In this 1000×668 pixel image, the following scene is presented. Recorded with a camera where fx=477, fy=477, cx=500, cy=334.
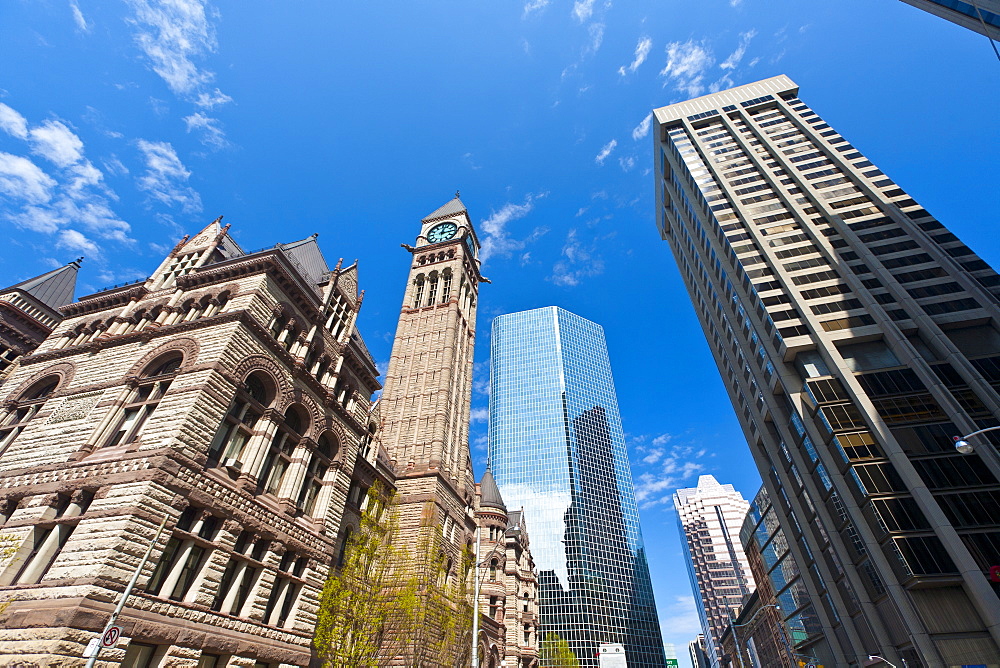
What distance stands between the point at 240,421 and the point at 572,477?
11744 cm

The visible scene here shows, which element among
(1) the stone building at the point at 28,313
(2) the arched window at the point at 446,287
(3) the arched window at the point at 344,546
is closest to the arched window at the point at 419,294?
(2) the arched window at the point at 446,287

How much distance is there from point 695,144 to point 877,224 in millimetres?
34461

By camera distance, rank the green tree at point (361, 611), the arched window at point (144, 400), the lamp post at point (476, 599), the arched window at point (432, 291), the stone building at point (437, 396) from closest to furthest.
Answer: the arched window at point (144, 400), the lamp post at point (476, 599), the green tree at point (361, 611), the stone building at point (437, 396), the arched window at point (432, 291)

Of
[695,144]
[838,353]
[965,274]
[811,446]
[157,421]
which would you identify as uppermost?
[695,144]

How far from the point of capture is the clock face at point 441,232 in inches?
2692

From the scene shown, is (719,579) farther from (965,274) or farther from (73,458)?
(73,458)

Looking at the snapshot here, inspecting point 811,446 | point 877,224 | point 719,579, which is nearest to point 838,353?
point 811,446

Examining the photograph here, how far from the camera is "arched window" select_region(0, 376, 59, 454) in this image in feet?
80.2

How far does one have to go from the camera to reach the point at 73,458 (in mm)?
20234

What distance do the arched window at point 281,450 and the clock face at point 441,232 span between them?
4414 cm

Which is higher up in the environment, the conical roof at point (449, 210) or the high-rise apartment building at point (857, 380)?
the conical roof at point (449, 210)

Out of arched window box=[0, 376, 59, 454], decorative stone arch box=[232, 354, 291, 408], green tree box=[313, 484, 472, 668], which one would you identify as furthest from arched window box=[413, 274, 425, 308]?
arched window box=[0, 376, 59, 454]

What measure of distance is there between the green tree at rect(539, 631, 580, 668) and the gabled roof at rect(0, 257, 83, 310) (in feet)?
272

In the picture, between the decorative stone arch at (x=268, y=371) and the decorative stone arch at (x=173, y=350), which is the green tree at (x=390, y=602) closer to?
the decorative stone arch at (x=268, y=371)
